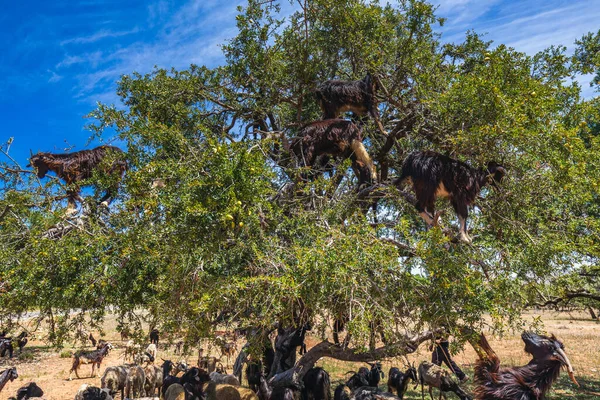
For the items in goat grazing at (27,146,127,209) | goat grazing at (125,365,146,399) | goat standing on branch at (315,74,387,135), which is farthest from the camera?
goat grazing at (125,365,146,399)

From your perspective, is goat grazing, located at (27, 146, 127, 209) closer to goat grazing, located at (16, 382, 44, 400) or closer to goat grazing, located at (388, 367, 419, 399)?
goat grazing, located at (16, 382, 44, 400)

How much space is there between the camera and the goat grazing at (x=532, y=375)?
15.7 ft

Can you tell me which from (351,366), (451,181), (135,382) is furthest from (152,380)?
(451,181)

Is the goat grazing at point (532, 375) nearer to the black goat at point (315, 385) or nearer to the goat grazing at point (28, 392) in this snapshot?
the black goat at point (315, 385)

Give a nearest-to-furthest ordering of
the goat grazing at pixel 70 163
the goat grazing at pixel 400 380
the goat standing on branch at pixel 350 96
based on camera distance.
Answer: the goat grazing at pixel 70 163, the goat standing on branch at pixel 350 96, the goat grazing at pixel 400 380

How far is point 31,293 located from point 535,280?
280 inches

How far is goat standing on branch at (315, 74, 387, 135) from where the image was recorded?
348 inches

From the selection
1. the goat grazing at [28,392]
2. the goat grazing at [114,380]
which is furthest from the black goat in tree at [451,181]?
the goat grazing at [28,392]

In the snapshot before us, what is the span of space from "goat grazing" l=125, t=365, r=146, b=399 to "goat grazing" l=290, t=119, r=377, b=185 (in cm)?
671

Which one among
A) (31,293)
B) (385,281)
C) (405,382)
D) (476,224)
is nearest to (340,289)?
(385,281)

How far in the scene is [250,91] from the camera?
10.7 metres

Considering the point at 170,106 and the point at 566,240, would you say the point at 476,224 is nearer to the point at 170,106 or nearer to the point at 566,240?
the point at 566,240

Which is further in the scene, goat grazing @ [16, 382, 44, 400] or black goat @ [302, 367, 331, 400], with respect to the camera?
goat grazing @ [16, 382, 44, 400]

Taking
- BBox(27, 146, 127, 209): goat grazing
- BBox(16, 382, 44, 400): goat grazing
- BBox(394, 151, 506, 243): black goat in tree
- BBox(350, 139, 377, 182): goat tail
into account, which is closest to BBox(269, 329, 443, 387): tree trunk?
BBox(394, 151, 506, 243): black goat in tree
